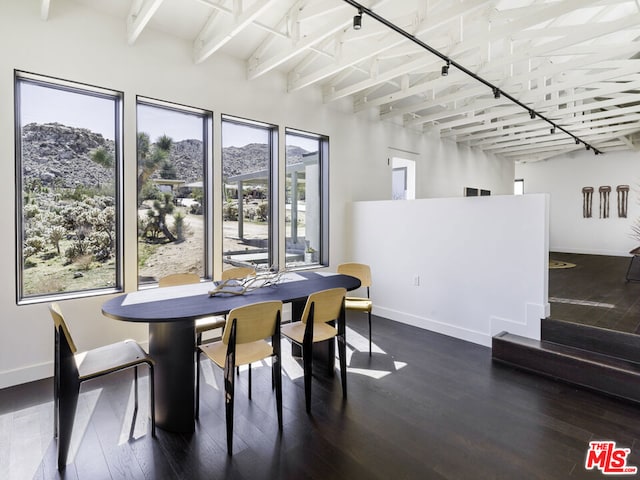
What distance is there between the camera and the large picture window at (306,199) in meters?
4.84

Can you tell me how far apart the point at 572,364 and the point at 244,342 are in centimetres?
276

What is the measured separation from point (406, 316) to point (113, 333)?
342 centimetres

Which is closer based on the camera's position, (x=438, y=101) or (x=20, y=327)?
(x=20, y=327)

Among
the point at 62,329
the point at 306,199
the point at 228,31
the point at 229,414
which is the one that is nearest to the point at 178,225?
the point at 306,199

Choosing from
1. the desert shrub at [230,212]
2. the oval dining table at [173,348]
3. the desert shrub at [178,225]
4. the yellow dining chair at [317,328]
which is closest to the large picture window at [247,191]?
the desert shrub at [230,212]

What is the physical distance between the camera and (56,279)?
A: 314 centimetres

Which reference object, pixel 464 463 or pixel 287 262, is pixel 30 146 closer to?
pixel 287 262

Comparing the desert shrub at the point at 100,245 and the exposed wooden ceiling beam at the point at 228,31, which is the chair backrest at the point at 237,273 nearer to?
the desert shrub at the point at 100,245

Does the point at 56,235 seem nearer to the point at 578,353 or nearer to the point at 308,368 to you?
the point at 308,368

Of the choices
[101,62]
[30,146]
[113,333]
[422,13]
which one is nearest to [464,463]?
[113,333]

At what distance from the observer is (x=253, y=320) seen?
6.81 ft

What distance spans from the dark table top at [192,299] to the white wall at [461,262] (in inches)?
59.5

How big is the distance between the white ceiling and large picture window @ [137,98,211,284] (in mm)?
692

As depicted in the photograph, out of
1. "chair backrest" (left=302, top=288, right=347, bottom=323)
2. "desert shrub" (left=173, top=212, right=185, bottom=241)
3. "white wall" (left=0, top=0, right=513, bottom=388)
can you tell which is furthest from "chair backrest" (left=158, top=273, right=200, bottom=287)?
"chair backrest" (left=302, top=288, right=347, bottom=323)
